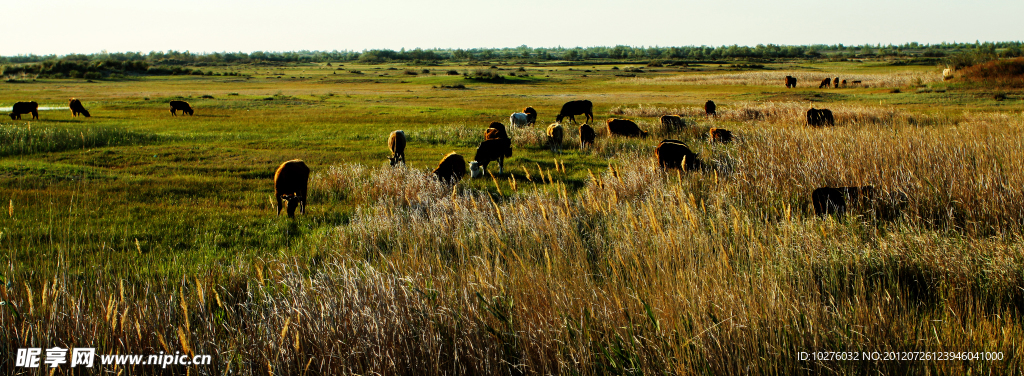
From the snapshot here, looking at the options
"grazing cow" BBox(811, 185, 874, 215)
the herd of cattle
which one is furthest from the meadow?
the herd of cattle

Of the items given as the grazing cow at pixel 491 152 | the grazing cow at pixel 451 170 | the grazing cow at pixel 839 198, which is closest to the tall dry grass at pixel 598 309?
the grazing cow at pixel 839 198

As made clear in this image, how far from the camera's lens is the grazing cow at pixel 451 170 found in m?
12.9

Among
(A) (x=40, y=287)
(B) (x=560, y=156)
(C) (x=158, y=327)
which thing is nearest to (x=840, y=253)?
(C) (x=158, y=327)

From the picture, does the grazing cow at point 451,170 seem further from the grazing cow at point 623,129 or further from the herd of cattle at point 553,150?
the grazing cow at point 623,129

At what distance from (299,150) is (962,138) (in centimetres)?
1861

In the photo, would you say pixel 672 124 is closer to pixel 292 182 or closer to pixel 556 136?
pixel 556 136

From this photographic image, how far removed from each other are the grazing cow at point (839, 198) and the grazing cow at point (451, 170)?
7.33 meters

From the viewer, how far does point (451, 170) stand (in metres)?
13.2

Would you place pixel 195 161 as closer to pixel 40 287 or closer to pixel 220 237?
pixel 220 237

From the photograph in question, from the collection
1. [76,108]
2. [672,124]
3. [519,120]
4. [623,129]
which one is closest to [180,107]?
[76,108]

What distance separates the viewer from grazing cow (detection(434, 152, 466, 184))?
12906mm

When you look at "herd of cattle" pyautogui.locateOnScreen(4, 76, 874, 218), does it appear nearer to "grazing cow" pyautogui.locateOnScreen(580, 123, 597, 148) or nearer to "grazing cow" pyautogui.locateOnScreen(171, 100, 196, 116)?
"grazing cow" pyautogui.locateOnScreen(580, 123, 597, 148)

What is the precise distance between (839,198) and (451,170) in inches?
317

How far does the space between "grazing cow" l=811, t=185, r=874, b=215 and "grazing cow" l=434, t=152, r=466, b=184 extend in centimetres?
733
